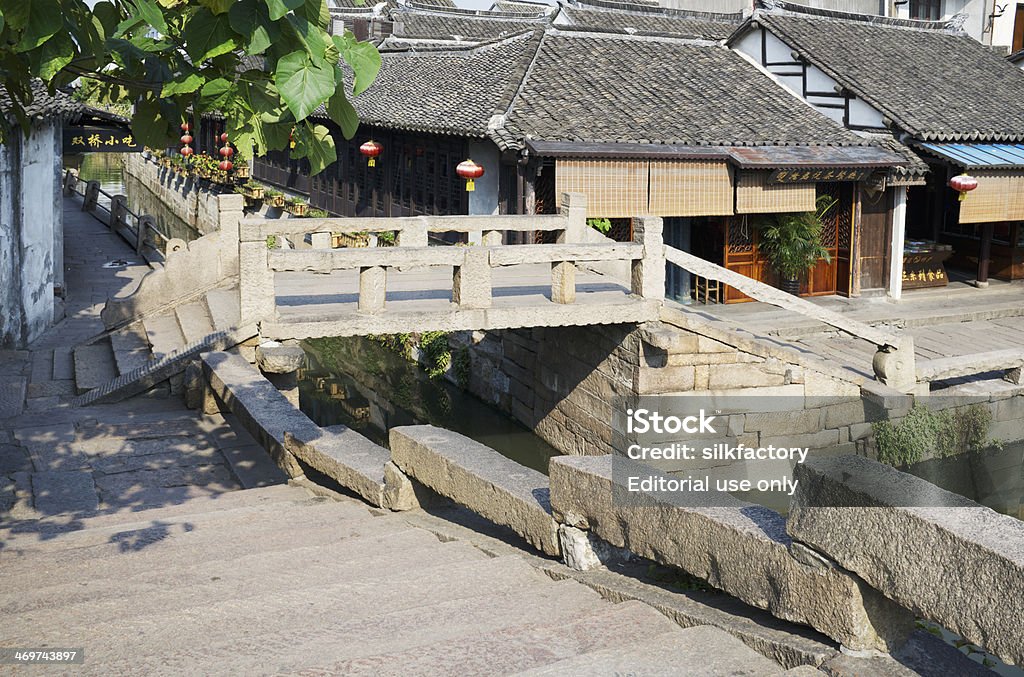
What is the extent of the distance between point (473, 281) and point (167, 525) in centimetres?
621

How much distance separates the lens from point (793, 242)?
59.6ft

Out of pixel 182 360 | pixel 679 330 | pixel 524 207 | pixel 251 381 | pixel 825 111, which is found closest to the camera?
pixel 251 381

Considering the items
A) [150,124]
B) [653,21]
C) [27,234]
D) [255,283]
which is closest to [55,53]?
[150,124]

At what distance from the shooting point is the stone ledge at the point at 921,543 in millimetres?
2973

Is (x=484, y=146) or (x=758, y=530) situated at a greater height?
(x=484, y=146)

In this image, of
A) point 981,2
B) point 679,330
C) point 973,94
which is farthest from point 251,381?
point 981,2

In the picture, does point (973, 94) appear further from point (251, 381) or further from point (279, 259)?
point (251, 381)

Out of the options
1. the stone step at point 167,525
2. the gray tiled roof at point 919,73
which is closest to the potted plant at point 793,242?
the gray tiled roof at point 919,73

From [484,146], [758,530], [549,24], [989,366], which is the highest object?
[549,24]

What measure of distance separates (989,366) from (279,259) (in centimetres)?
908

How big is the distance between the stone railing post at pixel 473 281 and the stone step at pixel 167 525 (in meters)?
5.21

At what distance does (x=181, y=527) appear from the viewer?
6211 millimetres

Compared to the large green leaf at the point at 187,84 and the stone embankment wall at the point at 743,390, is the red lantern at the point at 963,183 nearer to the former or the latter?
the stone embankment wall at the point at 743,390

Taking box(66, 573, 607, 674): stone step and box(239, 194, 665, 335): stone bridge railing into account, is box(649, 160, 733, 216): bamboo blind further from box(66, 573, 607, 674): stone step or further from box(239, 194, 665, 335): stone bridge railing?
box(66, 573, 607, 674): stone step
